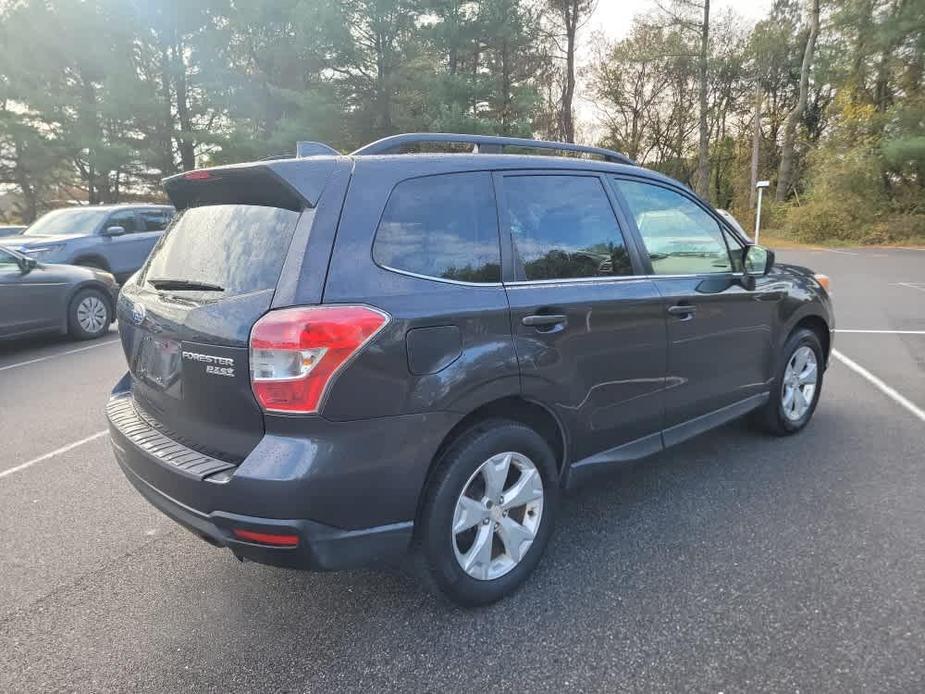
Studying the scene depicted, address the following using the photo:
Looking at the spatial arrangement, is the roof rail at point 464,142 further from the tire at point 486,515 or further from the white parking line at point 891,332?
the white parking line at point 891,332

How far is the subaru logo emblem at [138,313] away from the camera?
2677 millimetres

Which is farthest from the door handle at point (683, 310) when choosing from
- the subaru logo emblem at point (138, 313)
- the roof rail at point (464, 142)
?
the subaru logo emblem at point (138, 313)

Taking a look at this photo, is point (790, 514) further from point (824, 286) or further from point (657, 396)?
point (824, 286)

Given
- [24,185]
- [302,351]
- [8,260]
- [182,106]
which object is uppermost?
[182,106]

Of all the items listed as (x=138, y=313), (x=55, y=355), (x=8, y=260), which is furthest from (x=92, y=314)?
(x=138, y=313)

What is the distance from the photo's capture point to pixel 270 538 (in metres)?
2.12

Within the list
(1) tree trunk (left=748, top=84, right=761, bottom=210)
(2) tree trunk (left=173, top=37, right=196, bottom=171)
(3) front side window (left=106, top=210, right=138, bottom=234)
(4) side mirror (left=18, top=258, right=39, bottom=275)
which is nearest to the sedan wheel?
(4) side mirror (left=18, top=258, right=39, bottom=275)

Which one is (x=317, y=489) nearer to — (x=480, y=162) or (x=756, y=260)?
(x=480, y=162)

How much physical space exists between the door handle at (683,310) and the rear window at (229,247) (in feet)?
6.34

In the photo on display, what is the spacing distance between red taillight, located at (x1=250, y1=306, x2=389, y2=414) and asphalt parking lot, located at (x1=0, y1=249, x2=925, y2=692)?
990 millimetres

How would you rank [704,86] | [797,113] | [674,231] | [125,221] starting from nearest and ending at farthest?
[674,231]
[125,221]
[797,113]
[704,86]

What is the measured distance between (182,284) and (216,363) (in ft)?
1.79

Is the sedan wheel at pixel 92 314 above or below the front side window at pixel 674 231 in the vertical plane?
below

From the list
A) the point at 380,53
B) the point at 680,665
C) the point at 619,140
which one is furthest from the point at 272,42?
the point at 680,665
